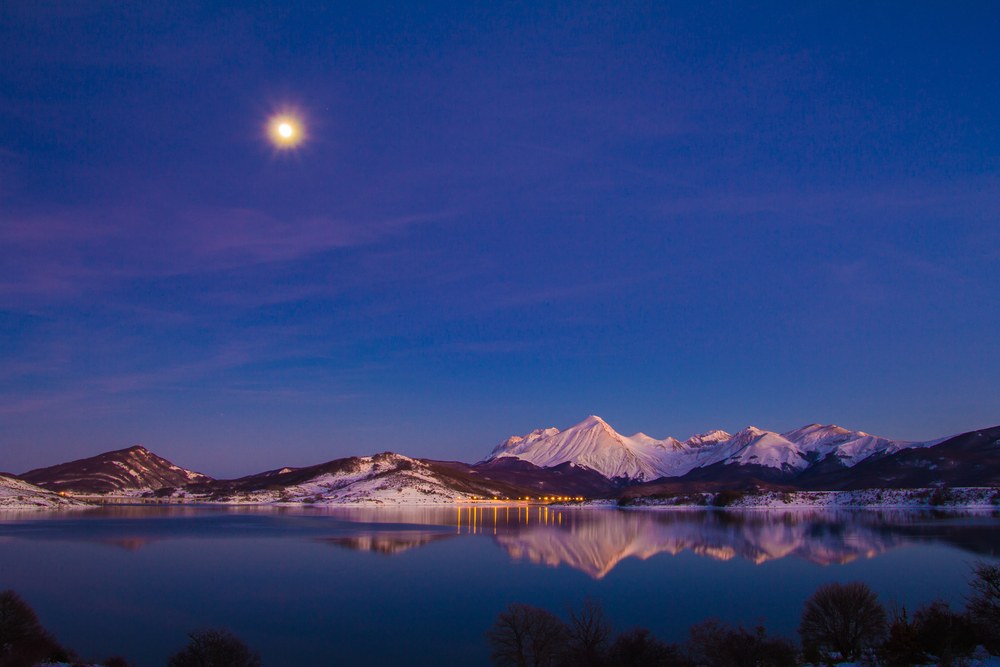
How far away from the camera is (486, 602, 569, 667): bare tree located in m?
28.5

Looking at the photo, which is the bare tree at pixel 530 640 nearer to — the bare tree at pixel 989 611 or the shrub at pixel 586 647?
the shrub at pixel 586 647

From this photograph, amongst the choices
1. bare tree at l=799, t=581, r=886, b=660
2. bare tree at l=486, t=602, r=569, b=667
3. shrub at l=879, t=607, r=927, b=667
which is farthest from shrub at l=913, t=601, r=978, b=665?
bare tree at l=486, t=602, r=569, b=667

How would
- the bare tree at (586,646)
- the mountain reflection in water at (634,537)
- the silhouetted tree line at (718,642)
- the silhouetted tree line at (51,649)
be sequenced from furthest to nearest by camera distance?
the mountain reflection in water at (634,537) < the bare tree at (586,646) < the silhouetted tree line at (718,642) < the silhouetted tree line at (51,649)

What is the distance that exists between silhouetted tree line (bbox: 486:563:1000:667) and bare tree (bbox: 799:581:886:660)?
1.6 inches

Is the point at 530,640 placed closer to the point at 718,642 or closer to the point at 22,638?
the point at 718,642

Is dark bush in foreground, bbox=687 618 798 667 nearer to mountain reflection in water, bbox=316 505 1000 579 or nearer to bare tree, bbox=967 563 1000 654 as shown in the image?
bare tree, bbox=967 563 1000 654

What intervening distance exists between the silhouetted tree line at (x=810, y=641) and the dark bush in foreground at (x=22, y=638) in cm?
1814

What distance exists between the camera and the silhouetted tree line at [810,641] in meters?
26.1

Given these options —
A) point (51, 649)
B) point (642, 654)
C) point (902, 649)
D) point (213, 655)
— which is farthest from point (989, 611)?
point (51, 649)

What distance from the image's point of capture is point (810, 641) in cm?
3019

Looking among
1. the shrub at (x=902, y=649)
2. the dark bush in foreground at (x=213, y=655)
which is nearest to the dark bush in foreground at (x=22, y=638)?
the dark bush in foreground at (x=213, y=655)

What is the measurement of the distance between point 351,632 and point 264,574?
80.1ft

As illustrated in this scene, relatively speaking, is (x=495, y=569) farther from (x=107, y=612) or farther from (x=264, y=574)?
(x=107, y=612)

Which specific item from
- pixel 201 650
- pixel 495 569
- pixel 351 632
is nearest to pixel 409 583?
pixel 495 569
